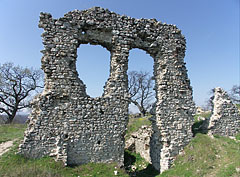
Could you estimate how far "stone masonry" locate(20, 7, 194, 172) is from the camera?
6.77m

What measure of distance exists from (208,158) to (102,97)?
526cm

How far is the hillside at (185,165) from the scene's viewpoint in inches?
231

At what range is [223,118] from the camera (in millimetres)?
9367

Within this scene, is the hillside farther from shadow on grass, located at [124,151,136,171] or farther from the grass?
shadow on grass, located at [124,151,136,171]

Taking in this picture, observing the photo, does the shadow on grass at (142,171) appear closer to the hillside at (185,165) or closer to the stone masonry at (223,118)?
the hillside at (185,165)

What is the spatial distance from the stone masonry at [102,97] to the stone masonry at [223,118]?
1.56 metres

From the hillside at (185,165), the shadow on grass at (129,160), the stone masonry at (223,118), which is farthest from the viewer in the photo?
the shadow on grass at (129,160)

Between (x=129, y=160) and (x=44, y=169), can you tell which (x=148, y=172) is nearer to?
(x=129, y=160)

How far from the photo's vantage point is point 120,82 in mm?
7742

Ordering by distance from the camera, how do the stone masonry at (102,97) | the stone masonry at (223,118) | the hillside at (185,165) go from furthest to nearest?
the stone masonry at (223,118) < the stone masonry at (102,97) < the hillside at (185,165)

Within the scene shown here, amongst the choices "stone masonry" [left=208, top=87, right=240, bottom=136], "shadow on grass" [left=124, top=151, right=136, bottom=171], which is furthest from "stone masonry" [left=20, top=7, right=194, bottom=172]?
"shadow on grass" [left=124, top=151, right=136, bottom=171]

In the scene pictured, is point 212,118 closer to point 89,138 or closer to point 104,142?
point 104,142

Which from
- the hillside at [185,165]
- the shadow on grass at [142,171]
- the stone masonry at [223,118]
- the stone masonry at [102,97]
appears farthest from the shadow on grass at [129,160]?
the stone masonry at [223,118]

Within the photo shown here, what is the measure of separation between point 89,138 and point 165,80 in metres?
4.60
